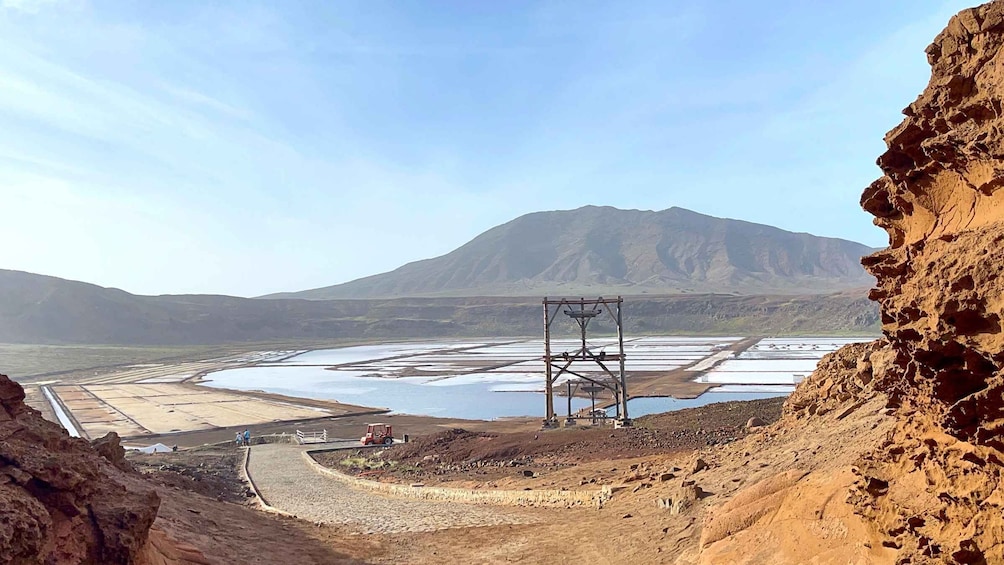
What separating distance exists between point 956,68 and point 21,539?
28.9ft

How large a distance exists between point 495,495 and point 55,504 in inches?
381

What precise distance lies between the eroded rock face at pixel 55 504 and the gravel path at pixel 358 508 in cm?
686

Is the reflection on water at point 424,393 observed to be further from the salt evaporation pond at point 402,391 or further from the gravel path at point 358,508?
the gravel path at point 358,508

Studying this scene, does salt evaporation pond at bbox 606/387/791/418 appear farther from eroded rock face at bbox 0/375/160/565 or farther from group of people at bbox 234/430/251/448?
eroded rock face at bbox 0/375/160/565

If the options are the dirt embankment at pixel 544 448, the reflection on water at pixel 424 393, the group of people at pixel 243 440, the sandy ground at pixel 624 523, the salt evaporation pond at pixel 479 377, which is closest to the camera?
the sandy ground at pixel 624 523

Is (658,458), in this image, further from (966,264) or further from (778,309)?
(778,309)

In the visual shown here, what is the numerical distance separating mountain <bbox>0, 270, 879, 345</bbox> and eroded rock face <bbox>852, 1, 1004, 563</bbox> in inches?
5014

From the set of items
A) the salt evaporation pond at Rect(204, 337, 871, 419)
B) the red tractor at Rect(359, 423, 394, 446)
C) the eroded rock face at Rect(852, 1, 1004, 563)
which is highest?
the eroded rock face at Rect(852, 1, 1004, 563)

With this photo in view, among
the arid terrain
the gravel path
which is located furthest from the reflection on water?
the arid terrain

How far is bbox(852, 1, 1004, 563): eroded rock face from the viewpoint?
439 cm

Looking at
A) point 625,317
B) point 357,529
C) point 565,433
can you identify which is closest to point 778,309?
point 625,317

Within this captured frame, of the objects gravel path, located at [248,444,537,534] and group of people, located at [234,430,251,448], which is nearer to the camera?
gravel path, located at [248,444,537,534]

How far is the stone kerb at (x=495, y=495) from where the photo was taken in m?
13.5

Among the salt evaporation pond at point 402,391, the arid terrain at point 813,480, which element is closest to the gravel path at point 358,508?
the arid terrain at point 813,480
